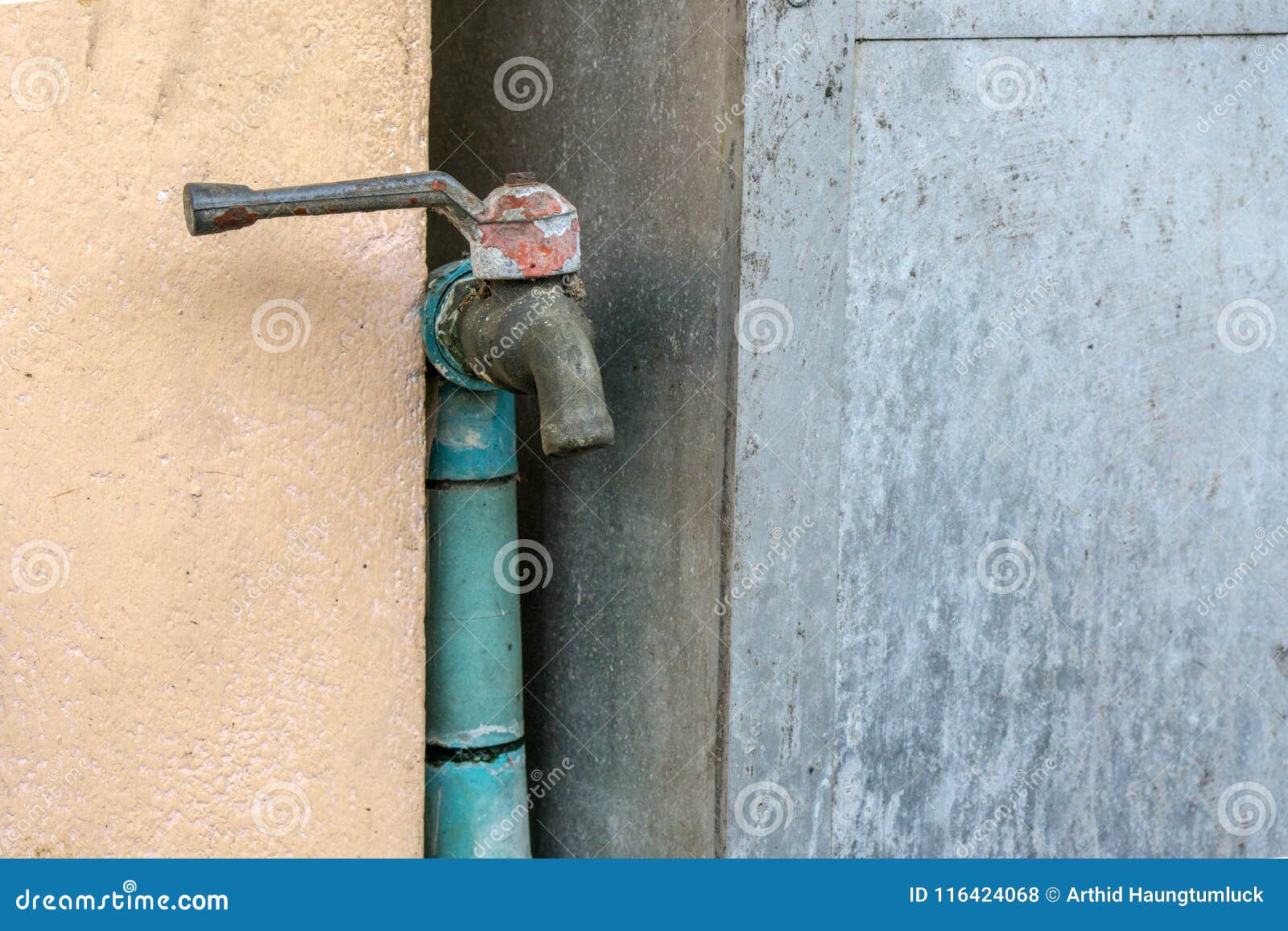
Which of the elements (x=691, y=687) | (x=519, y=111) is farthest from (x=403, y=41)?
(x=691, y=687)

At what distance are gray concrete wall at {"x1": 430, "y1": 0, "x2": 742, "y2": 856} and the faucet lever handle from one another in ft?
0.52

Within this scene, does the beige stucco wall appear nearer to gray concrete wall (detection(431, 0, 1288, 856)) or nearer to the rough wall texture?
gray concrete wall (detection(431, 0, 1288, 856))

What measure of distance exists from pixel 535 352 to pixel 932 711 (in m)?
0.61

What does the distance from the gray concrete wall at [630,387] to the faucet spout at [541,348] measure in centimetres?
15

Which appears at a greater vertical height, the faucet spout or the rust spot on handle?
the rust spot on handle

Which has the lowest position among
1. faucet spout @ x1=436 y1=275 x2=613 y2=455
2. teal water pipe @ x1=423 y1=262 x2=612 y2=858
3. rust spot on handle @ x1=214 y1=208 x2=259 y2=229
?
teal water pipe @ x1=423 y1=262 x2=612 y2=858

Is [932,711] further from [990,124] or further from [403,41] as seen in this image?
[403,41]

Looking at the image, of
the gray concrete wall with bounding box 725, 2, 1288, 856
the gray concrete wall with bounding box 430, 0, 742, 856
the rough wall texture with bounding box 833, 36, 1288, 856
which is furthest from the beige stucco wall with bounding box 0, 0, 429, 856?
the rough wall texture with bounding box 833, 36, 1288, 856

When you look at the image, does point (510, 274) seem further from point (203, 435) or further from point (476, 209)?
point (203, 435)

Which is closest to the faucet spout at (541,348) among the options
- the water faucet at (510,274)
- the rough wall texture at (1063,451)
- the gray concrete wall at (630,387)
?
the water faucet at (510,274)

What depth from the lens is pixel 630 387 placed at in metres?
1.57

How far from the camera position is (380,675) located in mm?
1494

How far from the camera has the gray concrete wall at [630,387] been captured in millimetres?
1442

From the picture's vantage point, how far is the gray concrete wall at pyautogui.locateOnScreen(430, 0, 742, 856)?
4.73 ft
